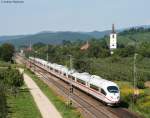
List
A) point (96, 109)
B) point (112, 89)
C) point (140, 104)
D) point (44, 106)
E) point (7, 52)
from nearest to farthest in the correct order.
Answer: point (96, 109) < point (140, 104) < point (112, 89) < point (44, 106) < point (7, 52)

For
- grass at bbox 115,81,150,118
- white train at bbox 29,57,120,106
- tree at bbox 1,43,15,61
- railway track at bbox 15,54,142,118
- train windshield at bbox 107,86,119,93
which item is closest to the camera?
railway track at bbox 15,54,142,118

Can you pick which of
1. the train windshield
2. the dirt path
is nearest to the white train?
the train windshield

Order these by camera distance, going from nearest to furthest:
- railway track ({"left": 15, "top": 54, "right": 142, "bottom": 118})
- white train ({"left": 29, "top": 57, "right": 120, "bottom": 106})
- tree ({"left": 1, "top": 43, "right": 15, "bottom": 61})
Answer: railway track ({"left": 15, "top": 54, "right": 142, "bottom": 118}), white train ({"left": 29, "top": 57, "right": 120, "bottom": 106}), tree ({"left": 1, "top": 43, "right": 15, "bottom": 61})

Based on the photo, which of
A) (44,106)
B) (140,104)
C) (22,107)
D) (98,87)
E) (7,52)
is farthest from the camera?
(7,52)

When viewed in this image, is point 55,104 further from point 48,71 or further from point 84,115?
point 48,71

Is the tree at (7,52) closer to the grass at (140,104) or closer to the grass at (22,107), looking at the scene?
the grass at (22,107)

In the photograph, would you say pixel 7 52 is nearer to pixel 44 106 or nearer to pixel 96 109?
pixel 44 106

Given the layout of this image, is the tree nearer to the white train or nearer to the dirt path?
the white train

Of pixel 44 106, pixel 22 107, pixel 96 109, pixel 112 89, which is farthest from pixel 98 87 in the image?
pixel 22 107

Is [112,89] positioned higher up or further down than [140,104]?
higher up

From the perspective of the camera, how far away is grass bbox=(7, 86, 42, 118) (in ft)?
174

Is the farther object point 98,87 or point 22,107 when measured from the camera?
point 98,87

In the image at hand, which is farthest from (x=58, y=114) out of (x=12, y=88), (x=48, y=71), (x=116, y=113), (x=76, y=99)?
(x=48, y=71)

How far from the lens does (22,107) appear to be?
60.7 meters
